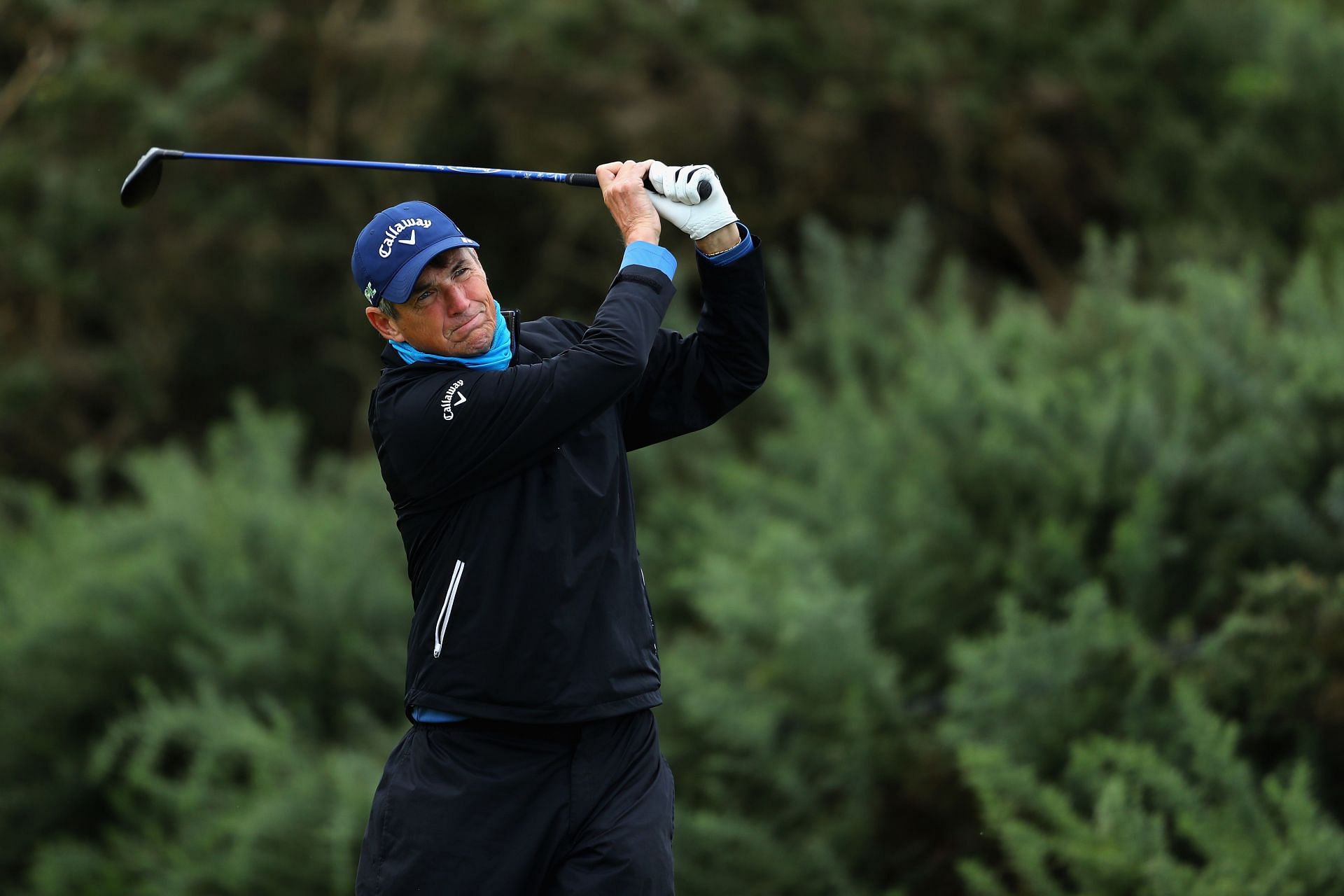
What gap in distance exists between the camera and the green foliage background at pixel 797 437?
5.30m

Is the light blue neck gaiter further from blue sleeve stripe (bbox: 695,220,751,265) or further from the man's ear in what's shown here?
blue sleeve stripe (bbox: 695,220,751,265)

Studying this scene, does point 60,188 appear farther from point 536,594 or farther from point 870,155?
point 536,594

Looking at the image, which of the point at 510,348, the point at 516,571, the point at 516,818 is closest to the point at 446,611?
the point at 516,571

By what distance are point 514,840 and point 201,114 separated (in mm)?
10727

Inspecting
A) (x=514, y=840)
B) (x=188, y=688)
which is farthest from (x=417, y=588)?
(x=188, y=688)

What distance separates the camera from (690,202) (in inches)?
126

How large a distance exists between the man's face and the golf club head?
1036mm

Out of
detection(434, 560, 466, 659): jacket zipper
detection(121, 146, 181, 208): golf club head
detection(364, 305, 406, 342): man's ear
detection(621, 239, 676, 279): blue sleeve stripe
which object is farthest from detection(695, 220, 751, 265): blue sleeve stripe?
detection(121, 146, 181, 208): golf club head

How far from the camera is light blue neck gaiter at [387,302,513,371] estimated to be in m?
3.18

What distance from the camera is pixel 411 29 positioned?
504 inches

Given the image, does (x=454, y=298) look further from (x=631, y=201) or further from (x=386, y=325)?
(x=631, y=201)

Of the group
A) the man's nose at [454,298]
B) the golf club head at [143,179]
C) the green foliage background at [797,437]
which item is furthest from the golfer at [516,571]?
the green foliage background at [797,437]

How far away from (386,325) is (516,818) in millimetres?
1072

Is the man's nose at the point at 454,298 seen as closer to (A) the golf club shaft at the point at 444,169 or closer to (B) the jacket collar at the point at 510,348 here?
(B) the jacket collar at the point at 510,348
